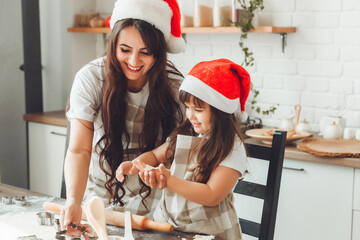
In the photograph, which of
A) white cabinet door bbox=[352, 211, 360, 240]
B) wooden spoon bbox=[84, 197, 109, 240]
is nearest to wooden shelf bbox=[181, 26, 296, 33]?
white cabinet door bbox=[352, 211, 360, 240]

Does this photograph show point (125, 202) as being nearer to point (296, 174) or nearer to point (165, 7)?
point (165, 7)

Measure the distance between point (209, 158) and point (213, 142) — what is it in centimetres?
5

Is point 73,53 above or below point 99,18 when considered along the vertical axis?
below

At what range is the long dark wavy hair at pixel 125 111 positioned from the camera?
1731 millimetres

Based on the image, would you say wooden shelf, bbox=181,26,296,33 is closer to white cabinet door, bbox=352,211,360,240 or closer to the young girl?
white cabinet door, bbox=352,211,360,240

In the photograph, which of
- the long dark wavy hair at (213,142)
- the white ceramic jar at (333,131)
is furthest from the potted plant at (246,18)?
the long dark wavy hair at (213,142)

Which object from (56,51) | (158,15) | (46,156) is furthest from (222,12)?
(46,156)

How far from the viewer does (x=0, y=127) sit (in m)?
3.20

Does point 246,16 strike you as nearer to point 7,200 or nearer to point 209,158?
point 209,158

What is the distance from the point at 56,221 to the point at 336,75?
5.79ft

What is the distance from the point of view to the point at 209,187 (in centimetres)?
148

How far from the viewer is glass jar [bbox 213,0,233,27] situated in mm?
2775

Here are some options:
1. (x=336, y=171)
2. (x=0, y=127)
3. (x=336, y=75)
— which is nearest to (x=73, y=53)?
(x=0, y=127)

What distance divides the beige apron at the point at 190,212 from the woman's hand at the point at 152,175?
0.56 ft
